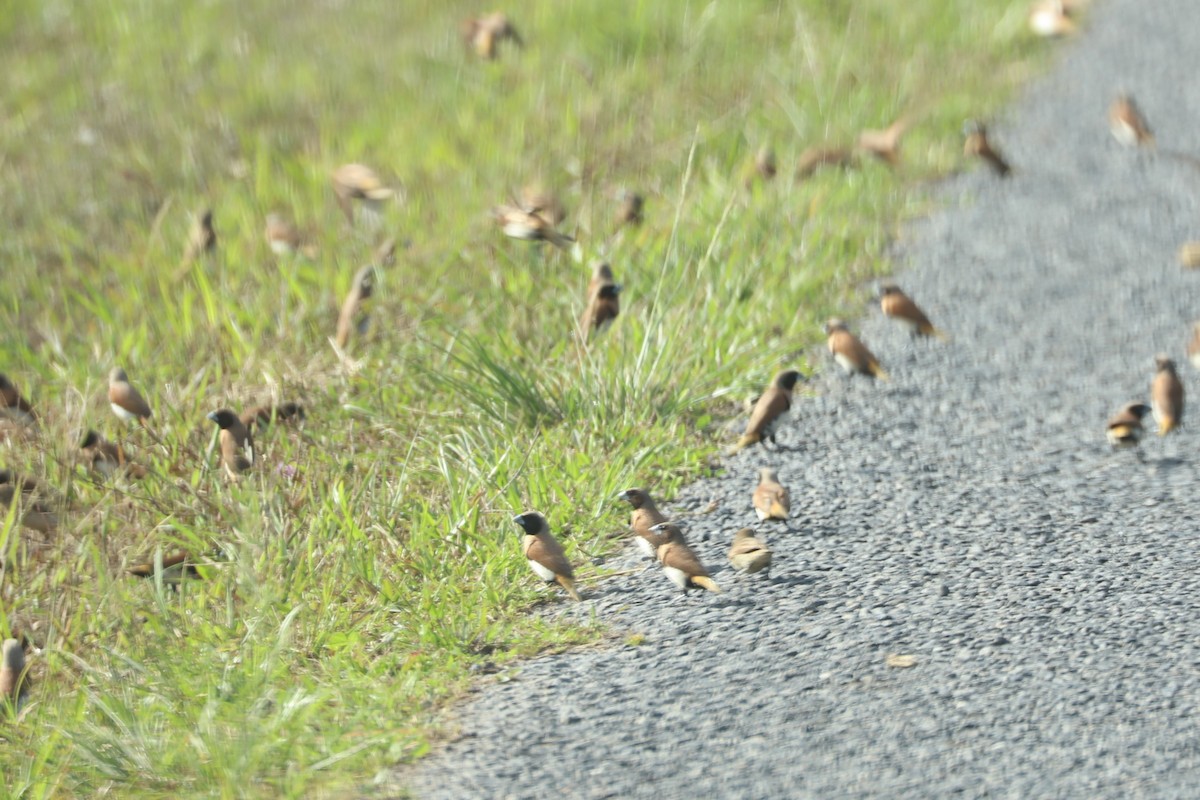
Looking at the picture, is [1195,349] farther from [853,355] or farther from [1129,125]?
[1129,125]

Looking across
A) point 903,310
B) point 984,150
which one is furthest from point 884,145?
point 903,310

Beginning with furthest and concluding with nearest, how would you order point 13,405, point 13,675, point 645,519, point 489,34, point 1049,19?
1. point 1049,19
2. point 489,34
3. point 13,405
4. point 645,519
5. point 13,675

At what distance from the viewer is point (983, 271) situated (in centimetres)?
752

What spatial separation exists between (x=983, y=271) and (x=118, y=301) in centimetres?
423

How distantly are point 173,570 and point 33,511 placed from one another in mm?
672

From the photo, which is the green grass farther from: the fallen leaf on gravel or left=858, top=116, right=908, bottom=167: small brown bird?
the fallen leaf on gravel

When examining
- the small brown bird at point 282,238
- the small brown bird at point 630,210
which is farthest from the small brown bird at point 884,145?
the small brown bird at point 282,238

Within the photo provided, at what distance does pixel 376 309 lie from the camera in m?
7.05

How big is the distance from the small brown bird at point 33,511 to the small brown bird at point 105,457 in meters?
0.22

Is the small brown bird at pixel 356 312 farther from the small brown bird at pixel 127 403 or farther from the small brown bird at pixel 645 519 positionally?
the small brown bird at pixel 645 519

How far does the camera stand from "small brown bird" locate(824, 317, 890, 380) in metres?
6.20

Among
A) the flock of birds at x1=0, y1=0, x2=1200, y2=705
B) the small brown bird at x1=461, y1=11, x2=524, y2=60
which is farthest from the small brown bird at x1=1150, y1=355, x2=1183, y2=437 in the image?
the small brown bird at x1=461, y1=11, x2=524, y2=60

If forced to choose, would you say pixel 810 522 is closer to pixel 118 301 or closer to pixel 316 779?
pixel 316 779

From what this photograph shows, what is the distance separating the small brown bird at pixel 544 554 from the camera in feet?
15.6
